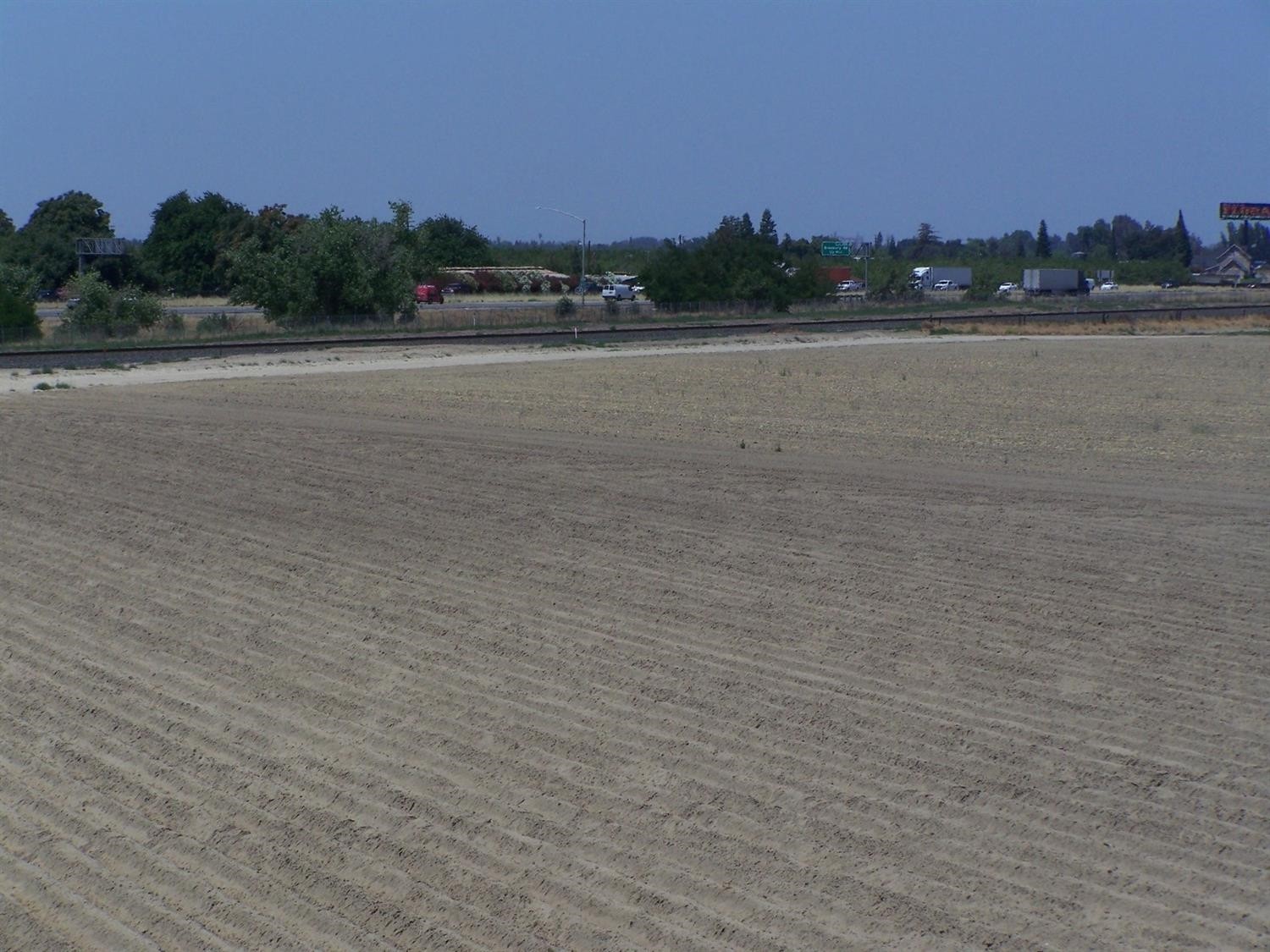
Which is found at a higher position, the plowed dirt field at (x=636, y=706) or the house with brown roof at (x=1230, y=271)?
the plowed dirt field at (x=636, y=706)

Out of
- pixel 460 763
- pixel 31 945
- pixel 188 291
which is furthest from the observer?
pixel 188 291

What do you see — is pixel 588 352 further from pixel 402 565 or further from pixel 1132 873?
pixel 1132 873

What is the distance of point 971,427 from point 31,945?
21.6 m

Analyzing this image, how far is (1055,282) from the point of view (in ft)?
422

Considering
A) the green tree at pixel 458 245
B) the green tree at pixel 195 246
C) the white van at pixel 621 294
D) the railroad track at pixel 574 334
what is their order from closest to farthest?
the railroad track at pixel 574 334 → the white van at pixel 621 294 → the green tree at pixel 195 246 → the green tree at pixel 458 245

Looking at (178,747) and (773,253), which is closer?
(178,747)

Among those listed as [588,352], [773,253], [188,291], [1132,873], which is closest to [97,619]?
[1132,873]

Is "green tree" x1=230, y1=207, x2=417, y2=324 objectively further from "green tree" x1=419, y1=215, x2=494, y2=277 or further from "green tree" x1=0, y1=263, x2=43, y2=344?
"green tree" x1=419, y1=215, x2=494, y2=277

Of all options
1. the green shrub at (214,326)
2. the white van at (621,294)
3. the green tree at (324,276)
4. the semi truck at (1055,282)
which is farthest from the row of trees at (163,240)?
the semi truck at (1055,282)

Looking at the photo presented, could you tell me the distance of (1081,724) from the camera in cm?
922

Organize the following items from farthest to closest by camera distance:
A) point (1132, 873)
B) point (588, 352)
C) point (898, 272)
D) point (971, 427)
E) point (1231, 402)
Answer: point (898, 272)
point (588, 352)
point (1231, 402)
point (971, 427)
point (1132, 873)

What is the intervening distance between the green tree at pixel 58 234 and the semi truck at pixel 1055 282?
73657 mm

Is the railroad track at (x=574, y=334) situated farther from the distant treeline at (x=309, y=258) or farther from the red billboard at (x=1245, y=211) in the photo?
the red billboard at (x=1245, y=211)

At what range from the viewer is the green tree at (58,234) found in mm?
105750
